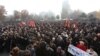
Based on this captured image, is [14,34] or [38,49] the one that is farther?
[14,34]

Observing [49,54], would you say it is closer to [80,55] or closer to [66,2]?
[80,55]

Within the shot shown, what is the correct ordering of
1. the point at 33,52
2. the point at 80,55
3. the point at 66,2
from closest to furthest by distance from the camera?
the point at 80,55
the point at 33,52
the point at 66,2

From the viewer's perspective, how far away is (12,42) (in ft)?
64.4

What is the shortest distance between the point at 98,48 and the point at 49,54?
4.07 metres

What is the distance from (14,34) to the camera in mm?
20016

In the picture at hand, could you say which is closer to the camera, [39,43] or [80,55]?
[80,55]

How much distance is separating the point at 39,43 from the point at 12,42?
6.47 metres

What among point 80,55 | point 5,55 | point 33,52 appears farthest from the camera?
point 5,55

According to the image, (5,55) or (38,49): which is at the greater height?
(38,49)

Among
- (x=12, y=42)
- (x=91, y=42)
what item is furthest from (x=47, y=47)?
(x=12, y=42)

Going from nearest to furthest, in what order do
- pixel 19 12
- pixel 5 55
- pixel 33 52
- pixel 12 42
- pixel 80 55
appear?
pixel 80 55, pixel 33 52, pixel 5 55, pixel 12 42, pixel 19 12

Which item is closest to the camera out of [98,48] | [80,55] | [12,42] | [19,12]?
[80,55]

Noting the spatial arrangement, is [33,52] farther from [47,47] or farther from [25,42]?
[25,42]

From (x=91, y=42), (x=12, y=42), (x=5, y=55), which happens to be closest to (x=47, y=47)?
(x=91, y=42)
